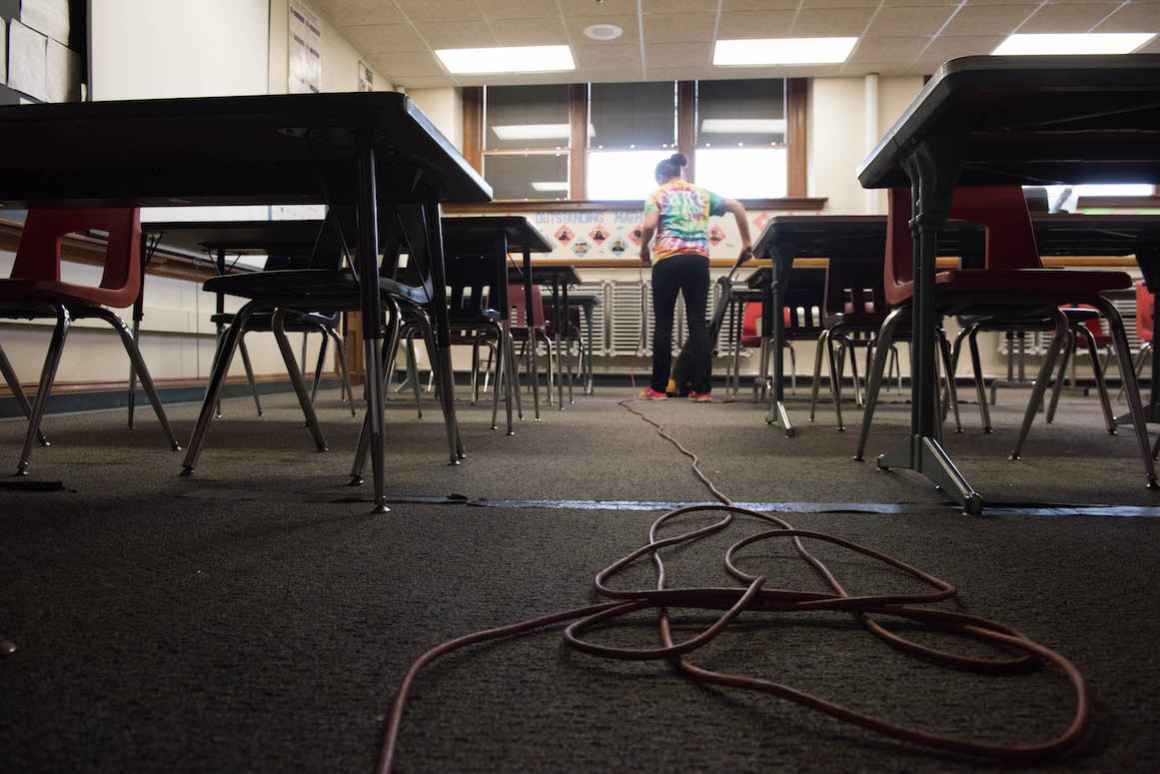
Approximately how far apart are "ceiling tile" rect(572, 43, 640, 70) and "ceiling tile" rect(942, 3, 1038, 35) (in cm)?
226

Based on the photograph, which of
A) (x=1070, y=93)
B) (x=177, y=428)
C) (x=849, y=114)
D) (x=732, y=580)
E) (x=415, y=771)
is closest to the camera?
(x=415, y=771)

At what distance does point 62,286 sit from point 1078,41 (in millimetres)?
6657

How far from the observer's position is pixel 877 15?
211 inches

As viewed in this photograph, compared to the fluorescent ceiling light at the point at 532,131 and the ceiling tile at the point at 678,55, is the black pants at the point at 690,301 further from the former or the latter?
the fluorescent ceiling light at the point at 532,131

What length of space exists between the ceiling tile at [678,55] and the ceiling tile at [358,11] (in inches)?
76.1

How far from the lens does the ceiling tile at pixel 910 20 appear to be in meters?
5.24

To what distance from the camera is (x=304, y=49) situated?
5270 mm

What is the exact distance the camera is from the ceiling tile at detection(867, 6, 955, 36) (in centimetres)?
524

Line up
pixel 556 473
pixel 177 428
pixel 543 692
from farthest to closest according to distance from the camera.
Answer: pixel 177 428 < pixel 556 473 < pixel 543 692

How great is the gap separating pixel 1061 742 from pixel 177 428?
2.55 meters

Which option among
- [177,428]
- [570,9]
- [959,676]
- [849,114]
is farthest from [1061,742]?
[849,114]

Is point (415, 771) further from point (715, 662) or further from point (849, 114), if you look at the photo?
point (849, 114)

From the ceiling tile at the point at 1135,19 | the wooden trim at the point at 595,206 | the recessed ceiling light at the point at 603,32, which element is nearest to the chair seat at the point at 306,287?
the recessed ceiling light at the point at 603,32

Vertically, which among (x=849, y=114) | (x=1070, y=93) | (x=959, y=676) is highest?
(x=849, y=114)
